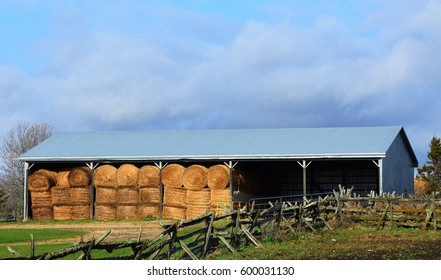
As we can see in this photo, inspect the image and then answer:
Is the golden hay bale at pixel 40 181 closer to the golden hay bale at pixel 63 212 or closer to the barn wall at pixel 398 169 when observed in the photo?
the golden hay bale at pixel 63 212

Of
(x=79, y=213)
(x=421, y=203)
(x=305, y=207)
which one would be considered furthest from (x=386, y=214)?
(x=79, y=213)

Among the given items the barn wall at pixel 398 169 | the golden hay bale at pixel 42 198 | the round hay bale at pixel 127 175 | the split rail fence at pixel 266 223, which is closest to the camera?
the split rail fence at pixel 266 223

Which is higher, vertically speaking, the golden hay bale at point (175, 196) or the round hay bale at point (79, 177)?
the round hay bale at point (79, 177)

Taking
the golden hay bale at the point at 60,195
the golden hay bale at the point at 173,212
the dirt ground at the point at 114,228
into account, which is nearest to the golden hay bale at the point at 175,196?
the golden hay bale at the point at 173,212

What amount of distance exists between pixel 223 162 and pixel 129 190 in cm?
529

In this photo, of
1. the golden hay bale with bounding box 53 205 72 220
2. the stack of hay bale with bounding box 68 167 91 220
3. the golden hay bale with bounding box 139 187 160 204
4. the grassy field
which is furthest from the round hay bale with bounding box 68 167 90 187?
the grassy field

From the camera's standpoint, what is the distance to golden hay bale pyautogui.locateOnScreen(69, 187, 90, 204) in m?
41.1

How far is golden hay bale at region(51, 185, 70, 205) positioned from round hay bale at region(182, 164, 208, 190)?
706 centimetres

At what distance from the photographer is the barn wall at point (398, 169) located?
38688 mm

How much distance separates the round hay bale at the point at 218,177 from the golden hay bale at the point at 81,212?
741cm

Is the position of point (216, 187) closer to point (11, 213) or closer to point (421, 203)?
point (421, 203)

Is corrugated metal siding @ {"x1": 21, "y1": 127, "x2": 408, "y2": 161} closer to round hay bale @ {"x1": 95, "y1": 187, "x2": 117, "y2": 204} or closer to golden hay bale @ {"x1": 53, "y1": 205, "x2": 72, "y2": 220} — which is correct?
round hay bale @ {"x1": 95, "y1": 187, "x2": 117, "y2": 204}

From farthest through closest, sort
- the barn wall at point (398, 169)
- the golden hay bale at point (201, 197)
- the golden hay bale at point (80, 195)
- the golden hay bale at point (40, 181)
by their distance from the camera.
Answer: the golden hay bale at point (40, 181) → the golden hay bale at point (80, 195) → the barn wall at point (398, 169) → the golden hay bale at point (201, 197)

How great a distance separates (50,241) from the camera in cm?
2620
